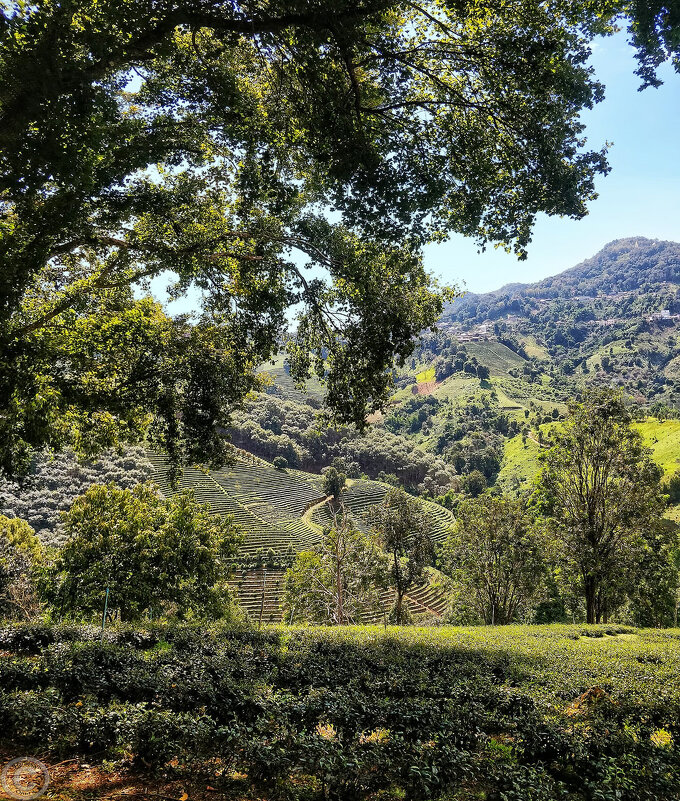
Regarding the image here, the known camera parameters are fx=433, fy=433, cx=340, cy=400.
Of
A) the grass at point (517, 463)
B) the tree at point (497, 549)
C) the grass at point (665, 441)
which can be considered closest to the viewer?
the tree at point (497, 549)

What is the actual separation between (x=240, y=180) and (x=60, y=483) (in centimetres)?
7843

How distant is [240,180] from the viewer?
8688mm

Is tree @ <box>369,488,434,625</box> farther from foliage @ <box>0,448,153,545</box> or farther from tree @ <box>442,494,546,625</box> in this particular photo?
foliage @ <box>0,448,153,545</box>

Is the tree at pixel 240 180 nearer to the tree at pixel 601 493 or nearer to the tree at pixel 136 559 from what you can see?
the tree at pixel 136 559

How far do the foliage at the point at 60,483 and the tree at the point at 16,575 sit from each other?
21.9 m

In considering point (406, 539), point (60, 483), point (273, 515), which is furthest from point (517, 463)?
point (406, 539)

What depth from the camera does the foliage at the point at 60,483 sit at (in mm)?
59500

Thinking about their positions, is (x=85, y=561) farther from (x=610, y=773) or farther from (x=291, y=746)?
(x=610, y=773)

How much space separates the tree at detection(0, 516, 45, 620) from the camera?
27359 mm

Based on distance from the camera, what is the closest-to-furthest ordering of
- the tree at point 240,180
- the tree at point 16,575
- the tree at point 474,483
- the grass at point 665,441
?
the tree at point 240,180, the tree at point 16,575, the grass at point 665,441, the tree at point 474,483

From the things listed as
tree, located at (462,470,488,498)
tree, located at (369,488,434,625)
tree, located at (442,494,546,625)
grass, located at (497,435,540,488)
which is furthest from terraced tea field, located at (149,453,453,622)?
grass, located at (497,435,540,488)

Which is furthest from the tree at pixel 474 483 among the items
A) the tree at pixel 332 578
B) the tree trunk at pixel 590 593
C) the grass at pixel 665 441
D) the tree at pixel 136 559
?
the tree at pixel 136 559

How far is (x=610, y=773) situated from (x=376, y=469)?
148526 mm

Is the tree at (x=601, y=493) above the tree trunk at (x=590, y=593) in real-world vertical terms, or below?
above
